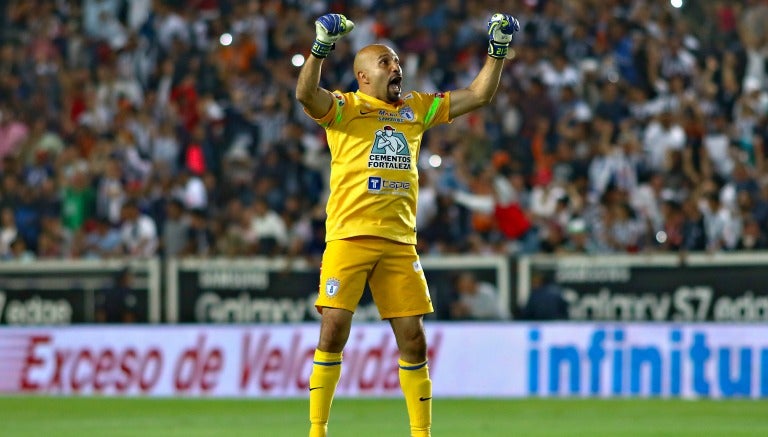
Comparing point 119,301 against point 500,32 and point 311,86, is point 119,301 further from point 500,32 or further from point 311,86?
point 311,86

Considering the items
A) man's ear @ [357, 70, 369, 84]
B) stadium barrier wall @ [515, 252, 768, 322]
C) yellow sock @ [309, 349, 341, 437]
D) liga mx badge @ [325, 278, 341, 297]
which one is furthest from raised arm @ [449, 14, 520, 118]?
stadium barrier wall @ [515, 252, 768, 322]

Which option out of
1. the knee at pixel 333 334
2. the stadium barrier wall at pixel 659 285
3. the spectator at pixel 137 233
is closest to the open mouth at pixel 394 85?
the knee at pixel 333 334

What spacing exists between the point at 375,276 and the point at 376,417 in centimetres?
538

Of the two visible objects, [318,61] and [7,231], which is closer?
[318,61]

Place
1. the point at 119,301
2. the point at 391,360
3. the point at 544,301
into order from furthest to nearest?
the point at 119,301 → the point at 391,360 → the point at 544,301

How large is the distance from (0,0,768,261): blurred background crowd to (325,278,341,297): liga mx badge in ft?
30.3

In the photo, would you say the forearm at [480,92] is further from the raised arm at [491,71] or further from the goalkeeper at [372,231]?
the goalkeeper at [372,231]

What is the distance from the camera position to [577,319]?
17469 millimetres

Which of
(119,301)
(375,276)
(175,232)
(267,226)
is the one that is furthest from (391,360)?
(375,276)

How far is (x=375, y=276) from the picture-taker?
8.85m

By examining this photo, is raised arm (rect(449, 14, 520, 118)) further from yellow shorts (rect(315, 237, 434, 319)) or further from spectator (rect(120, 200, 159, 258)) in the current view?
spectator (rect(120, 200, 159, 258))

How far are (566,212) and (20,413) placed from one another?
697 cm

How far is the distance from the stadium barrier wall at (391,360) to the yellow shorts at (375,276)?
328 inches

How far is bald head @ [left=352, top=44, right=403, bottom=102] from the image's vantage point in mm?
8883
